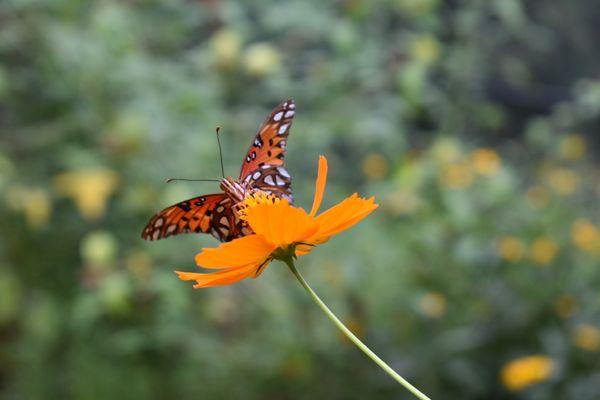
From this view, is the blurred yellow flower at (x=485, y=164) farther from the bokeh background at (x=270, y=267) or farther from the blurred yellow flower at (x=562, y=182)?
the blurred yellow flower at (x=562, y=182)

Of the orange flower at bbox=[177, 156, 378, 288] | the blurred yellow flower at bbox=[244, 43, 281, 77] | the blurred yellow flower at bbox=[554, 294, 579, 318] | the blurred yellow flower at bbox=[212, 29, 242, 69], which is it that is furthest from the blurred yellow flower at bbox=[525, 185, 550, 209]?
the orange flower at bbox=[177, 156, 378, 288]

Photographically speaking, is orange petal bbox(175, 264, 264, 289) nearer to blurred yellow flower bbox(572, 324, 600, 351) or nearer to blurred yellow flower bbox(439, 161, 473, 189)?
blurred yellow flower bbox(572, 324, 600, 351)

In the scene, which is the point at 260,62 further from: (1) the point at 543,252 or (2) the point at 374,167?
(1) the point at 543,252

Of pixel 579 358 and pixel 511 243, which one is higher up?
pixel 511 243

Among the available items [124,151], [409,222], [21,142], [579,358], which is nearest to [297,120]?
[409,222]

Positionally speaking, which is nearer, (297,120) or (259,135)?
(259,135)

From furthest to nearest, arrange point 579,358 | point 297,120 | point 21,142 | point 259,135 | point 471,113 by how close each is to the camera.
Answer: point 471,113 → point 297,120 → point 21,142 → point 579,358 → point 259,135

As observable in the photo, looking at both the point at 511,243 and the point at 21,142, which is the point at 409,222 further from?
the point at 21,142
